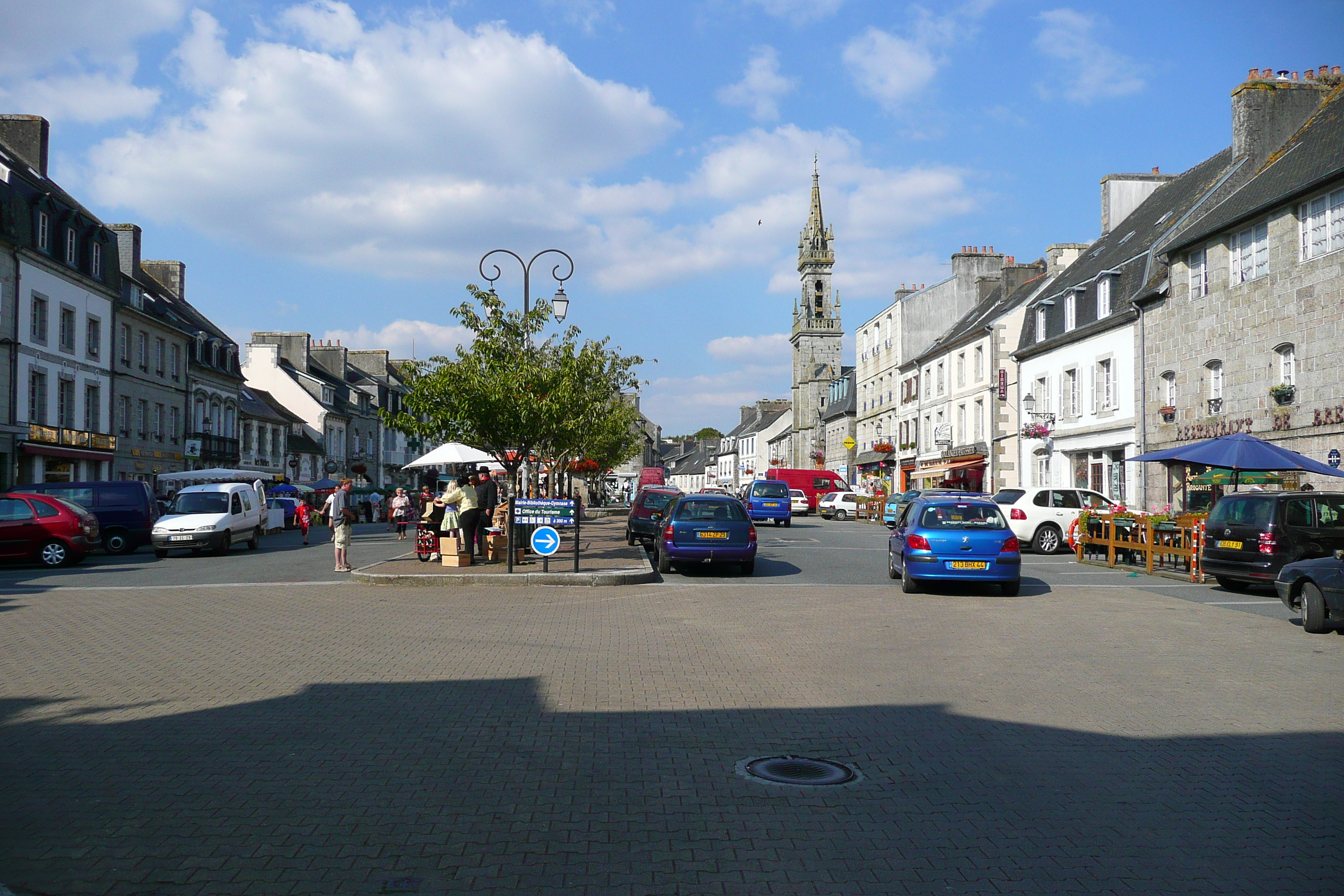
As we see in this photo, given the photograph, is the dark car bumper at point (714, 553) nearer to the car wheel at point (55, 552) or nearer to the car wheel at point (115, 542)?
the car wheel at point (55, 552)

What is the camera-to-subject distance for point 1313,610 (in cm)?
1102

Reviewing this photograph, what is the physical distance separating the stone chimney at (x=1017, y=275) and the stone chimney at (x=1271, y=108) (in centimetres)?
2019

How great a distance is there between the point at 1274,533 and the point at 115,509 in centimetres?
2391

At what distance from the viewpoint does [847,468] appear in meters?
75.3

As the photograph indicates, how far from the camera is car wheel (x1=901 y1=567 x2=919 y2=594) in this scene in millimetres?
14969

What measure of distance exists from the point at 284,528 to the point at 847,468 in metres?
45.9

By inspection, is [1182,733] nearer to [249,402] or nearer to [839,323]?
[249,402]

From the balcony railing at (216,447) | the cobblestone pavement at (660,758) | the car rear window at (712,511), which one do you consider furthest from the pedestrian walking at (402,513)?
the cobblestone pavement at (660,758)

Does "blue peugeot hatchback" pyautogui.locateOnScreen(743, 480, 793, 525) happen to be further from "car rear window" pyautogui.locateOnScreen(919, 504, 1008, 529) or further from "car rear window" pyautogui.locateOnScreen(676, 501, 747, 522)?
"car rear window" pyautogui.locateOnScreen(919, 504, 1008, 529)

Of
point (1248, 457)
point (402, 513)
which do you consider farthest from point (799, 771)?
point (402, 513)

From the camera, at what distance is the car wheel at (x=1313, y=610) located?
35.9ft

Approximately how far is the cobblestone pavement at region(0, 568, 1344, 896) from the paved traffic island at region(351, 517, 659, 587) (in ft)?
14.4

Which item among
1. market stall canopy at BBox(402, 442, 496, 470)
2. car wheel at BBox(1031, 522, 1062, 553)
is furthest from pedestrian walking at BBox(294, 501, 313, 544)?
car wheel at BBox(1031, 522, 1062, 553)

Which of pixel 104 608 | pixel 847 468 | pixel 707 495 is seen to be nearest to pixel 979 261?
pixel 847 468
